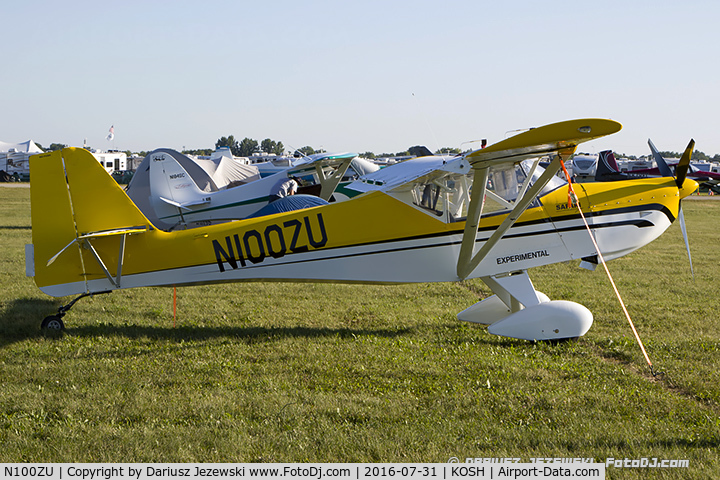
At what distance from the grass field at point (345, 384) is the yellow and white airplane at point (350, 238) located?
0.70 metres

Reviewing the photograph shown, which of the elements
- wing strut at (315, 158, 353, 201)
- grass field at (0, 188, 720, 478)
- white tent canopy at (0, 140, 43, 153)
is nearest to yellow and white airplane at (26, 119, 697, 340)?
grass field at (0, 188, 720, 478)

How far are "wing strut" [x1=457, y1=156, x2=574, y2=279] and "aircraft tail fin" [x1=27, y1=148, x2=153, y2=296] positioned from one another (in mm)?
3571

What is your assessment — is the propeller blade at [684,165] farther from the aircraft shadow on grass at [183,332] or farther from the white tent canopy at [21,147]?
the white tent canopy at [21,147]

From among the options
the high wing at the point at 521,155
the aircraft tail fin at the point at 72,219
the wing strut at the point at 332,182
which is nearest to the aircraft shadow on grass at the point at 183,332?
the aircraft tail fin at the point at 72,219

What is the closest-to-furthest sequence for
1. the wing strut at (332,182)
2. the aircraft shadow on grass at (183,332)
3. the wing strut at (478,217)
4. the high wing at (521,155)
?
the high wing at (521,155), the wing strut at (478,217), the aircraft shadow on grass at (183,332), the wing strut at (332,182)

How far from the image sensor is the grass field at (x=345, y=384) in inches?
149

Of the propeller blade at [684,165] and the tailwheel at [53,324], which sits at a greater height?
the propeller blade at [684,165]

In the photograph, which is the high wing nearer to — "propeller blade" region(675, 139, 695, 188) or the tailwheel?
"propeller blade" region(675, 139, 695, 188)

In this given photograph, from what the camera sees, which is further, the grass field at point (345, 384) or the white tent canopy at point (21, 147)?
the white tent canopy at point (21, 147)

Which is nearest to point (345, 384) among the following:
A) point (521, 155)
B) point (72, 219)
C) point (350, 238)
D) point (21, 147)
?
point (350, 238)

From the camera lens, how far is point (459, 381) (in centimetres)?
497

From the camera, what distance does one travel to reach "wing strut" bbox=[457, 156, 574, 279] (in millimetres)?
5602

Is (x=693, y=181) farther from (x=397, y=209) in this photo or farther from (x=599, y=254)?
(x=397, y=209)

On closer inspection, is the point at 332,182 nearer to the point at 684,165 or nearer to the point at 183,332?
the point at 183,332
